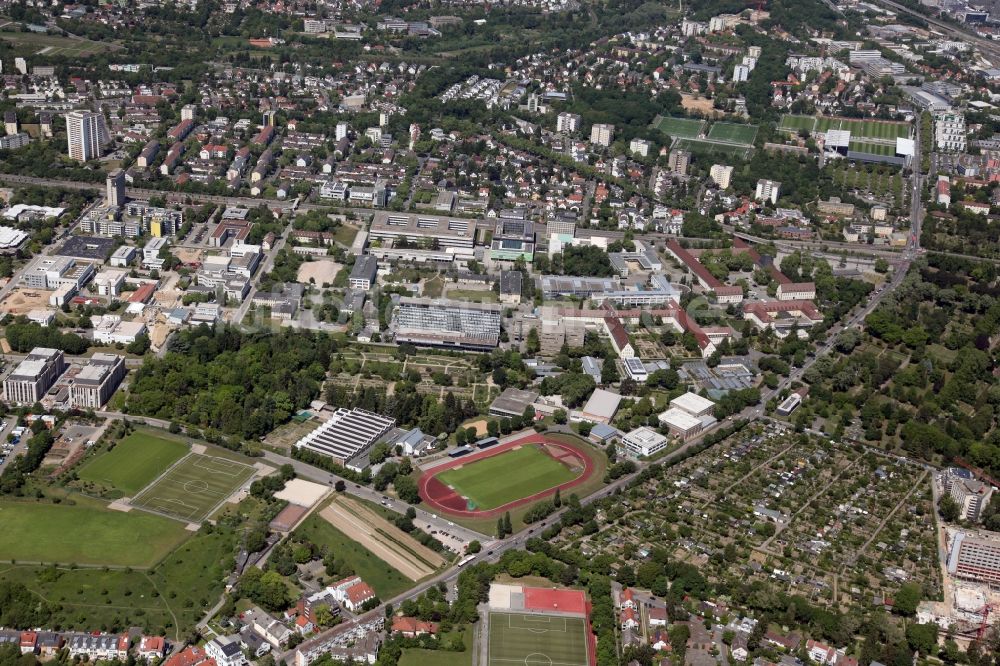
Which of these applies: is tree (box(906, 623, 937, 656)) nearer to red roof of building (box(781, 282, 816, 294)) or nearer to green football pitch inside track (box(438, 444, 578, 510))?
green football pitch inside track (box(438, 444, 578, 510))

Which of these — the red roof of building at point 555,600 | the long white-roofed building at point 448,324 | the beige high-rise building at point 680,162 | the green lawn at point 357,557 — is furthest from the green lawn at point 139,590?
the beige high-rise building at point 680,162

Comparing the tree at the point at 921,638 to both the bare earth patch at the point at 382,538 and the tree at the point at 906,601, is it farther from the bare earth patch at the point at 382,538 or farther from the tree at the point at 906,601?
the bare earth patch at the point at 382,538

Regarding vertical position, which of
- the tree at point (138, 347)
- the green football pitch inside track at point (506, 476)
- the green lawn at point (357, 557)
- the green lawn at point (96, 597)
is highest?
the tree at point (138, 347)

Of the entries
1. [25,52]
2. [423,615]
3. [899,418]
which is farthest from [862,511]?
[25,52]

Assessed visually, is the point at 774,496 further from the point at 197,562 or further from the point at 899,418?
the point at 197,562

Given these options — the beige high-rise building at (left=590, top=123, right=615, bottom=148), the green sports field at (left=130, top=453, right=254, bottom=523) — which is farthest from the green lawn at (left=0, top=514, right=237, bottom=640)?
the beige high-rise building at (left=590, top=123, right=615, bottom=148)
